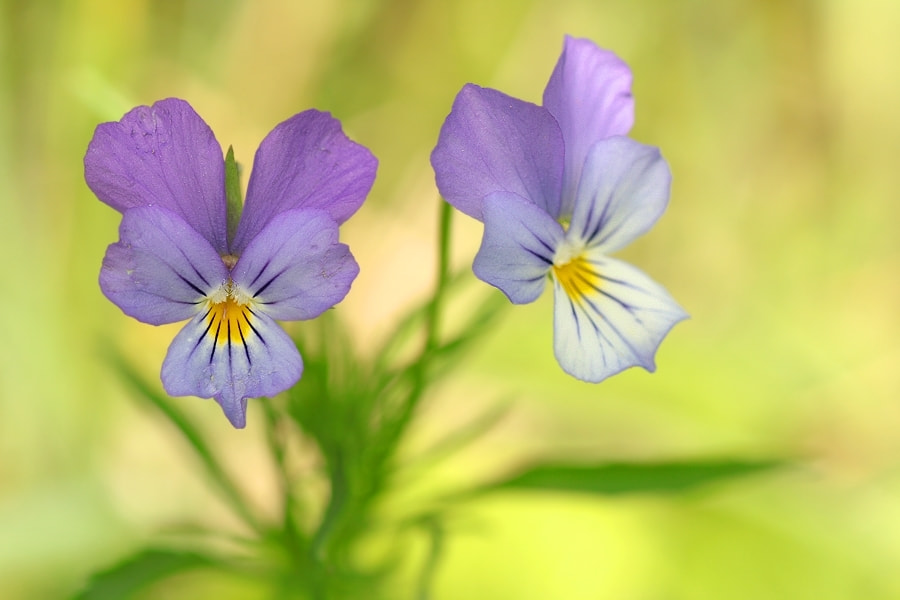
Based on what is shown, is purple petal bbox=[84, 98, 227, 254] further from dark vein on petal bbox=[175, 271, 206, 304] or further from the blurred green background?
the blurred green background

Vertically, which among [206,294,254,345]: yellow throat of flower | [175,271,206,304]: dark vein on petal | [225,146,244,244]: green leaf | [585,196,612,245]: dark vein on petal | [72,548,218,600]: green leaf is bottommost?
[72,548,218,600]: green leaf

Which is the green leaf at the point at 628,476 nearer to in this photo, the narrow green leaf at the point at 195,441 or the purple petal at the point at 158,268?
the narrow green leaf at the point at 195,441

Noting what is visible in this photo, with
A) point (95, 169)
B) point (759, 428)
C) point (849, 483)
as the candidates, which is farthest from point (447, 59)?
point (95, 169)

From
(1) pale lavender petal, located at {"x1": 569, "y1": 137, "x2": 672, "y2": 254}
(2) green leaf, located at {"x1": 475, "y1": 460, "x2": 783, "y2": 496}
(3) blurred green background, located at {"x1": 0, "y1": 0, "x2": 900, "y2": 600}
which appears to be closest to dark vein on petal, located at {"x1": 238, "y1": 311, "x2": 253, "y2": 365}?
(1) pale lavender petal, located at {"x1": 569, "y1": 137, "x2": 672, "y2": 254}

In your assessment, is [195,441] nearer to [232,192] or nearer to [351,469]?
[351,469]

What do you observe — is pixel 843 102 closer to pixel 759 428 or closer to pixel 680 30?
pixel 680 30
